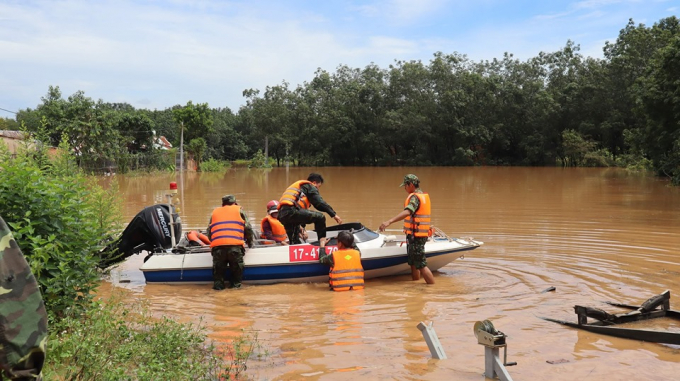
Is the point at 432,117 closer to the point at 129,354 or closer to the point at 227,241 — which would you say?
the point at 227,241

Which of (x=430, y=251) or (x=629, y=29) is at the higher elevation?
(x=629, y=29)

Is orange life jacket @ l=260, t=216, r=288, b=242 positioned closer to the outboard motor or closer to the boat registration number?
the boat registration number

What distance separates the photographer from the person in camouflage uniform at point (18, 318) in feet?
6.60

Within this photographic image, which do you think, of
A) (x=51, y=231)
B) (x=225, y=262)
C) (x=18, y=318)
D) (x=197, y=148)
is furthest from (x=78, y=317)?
(x=197, y=148)

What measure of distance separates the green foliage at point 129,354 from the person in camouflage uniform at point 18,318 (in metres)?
2.06

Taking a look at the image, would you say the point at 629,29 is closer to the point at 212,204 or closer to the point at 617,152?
the point at 617,152

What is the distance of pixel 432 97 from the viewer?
63969 millimetres

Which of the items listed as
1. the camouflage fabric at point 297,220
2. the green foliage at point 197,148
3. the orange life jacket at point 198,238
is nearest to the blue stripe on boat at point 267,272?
the orange life jacket at point 198,238

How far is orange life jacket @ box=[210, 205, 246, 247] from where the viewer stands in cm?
916

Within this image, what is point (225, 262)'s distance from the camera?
9.34m

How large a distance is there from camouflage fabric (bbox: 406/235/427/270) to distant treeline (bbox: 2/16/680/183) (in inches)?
1216

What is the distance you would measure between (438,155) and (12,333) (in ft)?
210

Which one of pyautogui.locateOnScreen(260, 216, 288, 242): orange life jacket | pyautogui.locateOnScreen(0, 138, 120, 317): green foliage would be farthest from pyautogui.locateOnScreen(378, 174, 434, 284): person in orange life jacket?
pyautogui.locateOnScreen(0, 138, 120, 317): green foliage

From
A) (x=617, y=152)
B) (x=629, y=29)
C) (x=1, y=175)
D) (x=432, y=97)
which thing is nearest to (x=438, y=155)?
(x=432, y=97)
